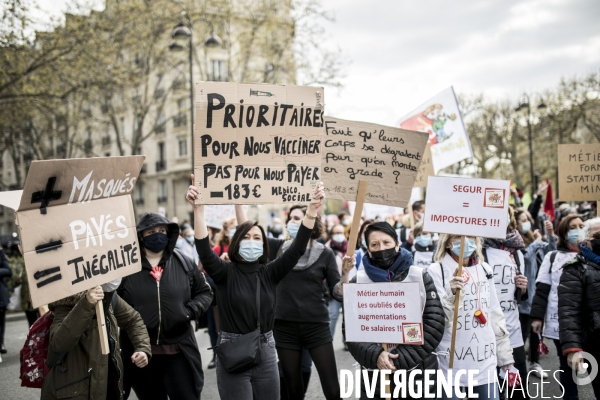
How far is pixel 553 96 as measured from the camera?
120 ft

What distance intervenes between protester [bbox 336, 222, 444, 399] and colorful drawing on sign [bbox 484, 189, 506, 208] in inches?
39.9

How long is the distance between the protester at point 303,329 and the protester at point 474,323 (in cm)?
103

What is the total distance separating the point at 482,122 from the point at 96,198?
145 feet

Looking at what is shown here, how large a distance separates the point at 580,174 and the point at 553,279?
5.33 feet

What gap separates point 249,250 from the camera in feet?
14.6

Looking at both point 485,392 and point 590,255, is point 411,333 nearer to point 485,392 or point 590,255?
point 485,392

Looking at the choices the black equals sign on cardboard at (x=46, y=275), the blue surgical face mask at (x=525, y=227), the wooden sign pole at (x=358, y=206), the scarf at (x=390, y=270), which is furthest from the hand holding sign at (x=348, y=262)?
the blue surgical face mask at (x=525, y=227)

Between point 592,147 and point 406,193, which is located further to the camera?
point 592,147

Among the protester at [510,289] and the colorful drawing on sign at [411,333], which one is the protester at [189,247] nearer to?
the protester at [510,289]

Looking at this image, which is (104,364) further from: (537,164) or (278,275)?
(537,164)

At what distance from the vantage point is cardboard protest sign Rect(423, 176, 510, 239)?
15.3ft

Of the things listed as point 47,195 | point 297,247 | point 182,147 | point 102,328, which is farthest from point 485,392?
point 182,147

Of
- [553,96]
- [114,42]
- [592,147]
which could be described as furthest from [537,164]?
[592,147]

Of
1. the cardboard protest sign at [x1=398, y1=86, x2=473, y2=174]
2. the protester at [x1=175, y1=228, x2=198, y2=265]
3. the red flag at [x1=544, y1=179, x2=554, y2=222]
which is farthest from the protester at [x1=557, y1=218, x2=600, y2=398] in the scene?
the protester at [x1=175, y1=228, x2=198, y2=265]
